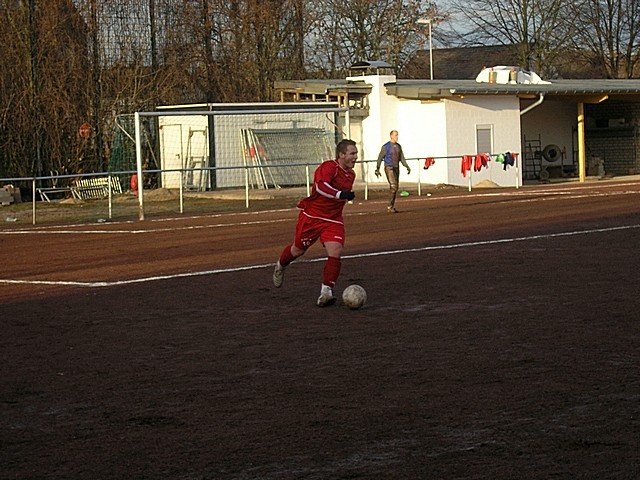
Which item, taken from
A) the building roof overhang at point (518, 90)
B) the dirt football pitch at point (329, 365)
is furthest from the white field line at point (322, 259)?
the building roof overhang at point (518, 90)

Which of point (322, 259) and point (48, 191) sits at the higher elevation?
point (48, 191)

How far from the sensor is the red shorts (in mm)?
12039

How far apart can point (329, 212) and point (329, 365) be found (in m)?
3.63

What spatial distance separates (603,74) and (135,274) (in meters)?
59.3

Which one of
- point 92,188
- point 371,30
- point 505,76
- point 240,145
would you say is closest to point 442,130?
point 505,76

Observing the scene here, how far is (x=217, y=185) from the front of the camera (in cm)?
3728

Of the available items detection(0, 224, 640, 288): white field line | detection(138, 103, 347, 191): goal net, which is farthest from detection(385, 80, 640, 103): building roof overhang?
detection(0, 224, 640, 288): white field line

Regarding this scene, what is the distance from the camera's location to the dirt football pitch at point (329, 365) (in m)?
6.17

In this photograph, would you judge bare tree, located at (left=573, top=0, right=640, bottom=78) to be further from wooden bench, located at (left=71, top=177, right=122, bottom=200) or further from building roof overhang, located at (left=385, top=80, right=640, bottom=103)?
wooden bench, located at (left=71, top=177, right=122, bottom=200)

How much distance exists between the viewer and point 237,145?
38406mm

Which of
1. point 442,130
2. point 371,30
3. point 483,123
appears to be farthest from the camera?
point 371,30

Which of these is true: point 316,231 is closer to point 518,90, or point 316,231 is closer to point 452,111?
point 452,111

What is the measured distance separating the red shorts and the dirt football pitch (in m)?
0.62

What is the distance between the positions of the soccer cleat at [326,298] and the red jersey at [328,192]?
2.55ft
